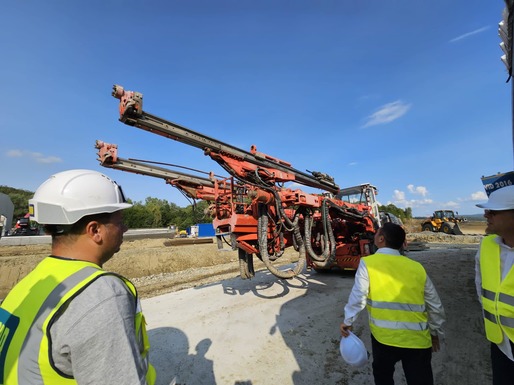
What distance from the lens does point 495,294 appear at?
228 centimetres

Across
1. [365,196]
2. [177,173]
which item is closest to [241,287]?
[177,173]

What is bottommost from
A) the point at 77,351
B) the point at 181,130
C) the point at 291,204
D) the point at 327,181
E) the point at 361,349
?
the point at 361,349

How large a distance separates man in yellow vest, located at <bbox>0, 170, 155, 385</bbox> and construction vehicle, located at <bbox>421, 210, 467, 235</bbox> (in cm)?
3000

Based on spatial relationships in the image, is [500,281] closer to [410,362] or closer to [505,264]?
[505,264]

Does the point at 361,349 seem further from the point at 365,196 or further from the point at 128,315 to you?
the point at 365,196

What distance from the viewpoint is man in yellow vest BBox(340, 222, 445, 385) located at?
2523mm

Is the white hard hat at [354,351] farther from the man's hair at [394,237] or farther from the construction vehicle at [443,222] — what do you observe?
the construction vehicle at [443,222]

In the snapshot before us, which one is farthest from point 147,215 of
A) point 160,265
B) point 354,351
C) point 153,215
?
point 354,351

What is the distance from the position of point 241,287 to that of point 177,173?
401cm

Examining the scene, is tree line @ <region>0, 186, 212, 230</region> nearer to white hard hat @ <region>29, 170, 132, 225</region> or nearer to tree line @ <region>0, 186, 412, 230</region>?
tree line @ <region>0, 186, 412, 230</region>

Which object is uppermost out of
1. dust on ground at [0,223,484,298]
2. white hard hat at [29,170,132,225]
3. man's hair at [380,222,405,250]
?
white hard hat at [29,170,132,225]

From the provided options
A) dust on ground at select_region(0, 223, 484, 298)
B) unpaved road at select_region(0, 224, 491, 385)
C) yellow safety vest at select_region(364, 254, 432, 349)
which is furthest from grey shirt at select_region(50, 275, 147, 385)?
dust on ground at select_region(0, 223, 484, 298)

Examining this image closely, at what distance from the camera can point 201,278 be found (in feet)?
40.5

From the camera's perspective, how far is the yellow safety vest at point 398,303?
2.53 m
